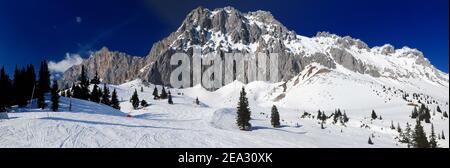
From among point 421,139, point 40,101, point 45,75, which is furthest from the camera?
point 45,75

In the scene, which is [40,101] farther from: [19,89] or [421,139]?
[421,139]

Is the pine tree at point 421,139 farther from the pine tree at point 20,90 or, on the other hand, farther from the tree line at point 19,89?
the pine tree at point 20,90

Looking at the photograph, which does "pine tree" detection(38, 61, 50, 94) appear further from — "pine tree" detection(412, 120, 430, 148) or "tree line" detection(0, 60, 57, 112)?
"pine tree" detection(412, 120, 430, 148)

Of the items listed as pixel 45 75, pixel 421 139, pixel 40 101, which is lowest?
pixel 421 139

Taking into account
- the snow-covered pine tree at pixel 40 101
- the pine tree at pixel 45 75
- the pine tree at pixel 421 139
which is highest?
the pine tree at pixel 45 75

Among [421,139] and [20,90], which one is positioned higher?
[20,90]

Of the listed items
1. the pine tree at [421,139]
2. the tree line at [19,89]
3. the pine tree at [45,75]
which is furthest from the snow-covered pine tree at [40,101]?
the pine tree at [421,139]

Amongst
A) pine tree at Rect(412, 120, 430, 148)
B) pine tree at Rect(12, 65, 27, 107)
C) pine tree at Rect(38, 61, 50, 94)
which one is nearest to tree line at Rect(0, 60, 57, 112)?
pine tree at Rect(12, 65, 27, 107)

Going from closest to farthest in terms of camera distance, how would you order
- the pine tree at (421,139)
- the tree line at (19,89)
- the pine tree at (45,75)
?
1. the pine tree at (421,139)
2. the tree line at (19,89)
3. the pine tree at (45,75)

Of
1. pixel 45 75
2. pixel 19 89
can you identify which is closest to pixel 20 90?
pixel 19 89

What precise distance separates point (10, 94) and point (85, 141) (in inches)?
1901
